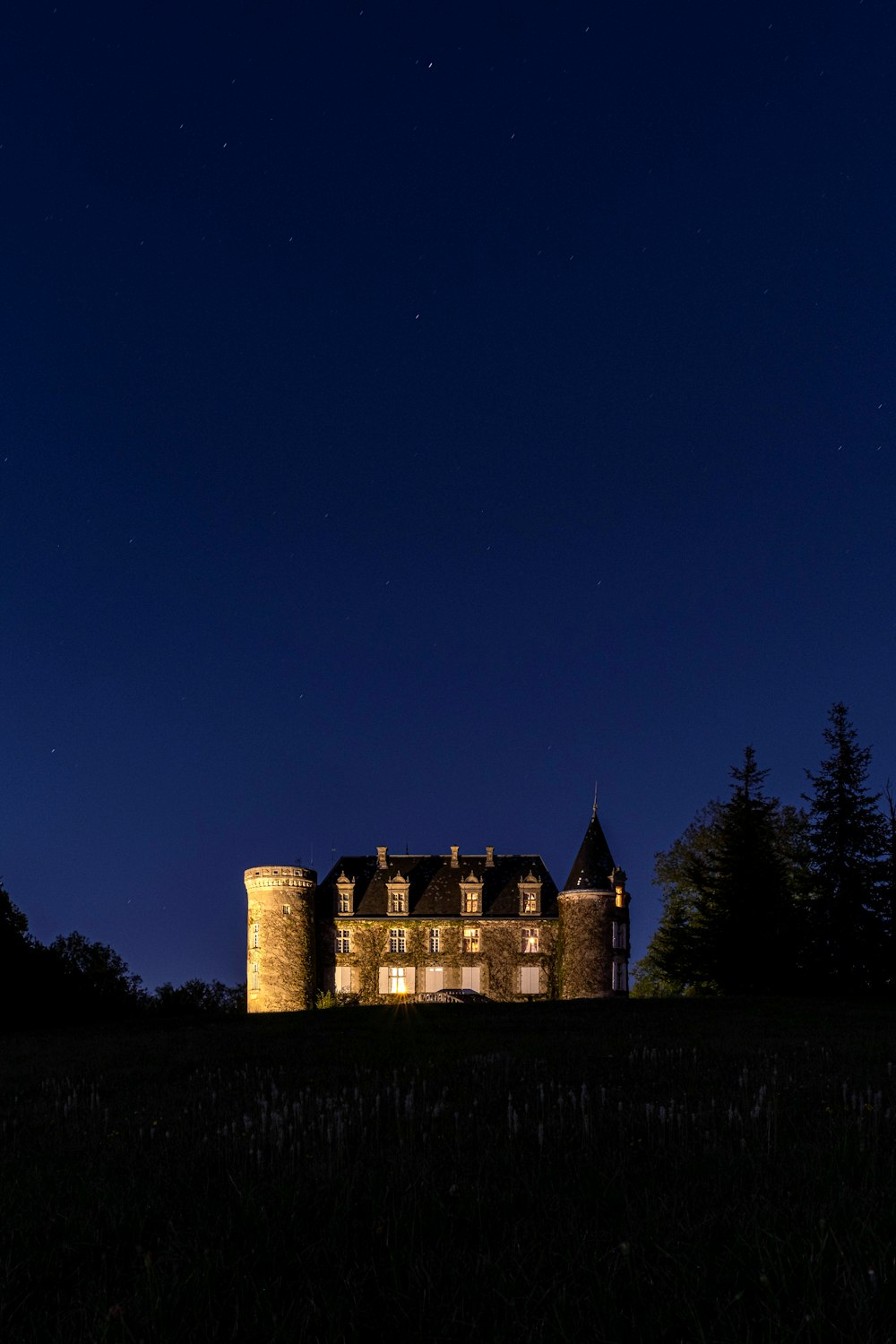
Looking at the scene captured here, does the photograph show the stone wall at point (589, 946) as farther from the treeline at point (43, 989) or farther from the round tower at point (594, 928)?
the treeline at point (43, 989)

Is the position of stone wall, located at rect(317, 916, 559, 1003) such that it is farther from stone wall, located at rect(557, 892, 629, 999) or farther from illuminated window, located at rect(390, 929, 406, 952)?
stone wall, located at rect(557, 892, 629, 999)

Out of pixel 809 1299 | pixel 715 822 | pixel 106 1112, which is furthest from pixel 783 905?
pixel 809 1299

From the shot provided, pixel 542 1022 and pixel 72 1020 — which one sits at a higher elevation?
pixel 542 1022

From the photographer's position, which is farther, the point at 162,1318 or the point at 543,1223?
the point at 543,1223

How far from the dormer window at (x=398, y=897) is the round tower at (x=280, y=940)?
17.8 feet

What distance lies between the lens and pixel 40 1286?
3.90 meters

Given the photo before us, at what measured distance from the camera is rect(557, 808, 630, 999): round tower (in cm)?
5947

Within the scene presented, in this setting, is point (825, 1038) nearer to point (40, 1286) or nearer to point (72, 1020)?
point (40, 1286)

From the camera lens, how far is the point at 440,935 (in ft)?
209

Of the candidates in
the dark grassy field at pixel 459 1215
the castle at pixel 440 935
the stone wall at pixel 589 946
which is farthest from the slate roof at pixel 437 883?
the dark grassy field at pixel 459 1215

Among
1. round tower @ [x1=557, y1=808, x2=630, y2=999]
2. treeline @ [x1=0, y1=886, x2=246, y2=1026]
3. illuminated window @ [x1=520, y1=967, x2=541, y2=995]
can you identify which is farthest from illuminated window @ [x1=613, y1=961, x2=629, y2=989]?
treeline @ [x1=0, y1=886, x2=246, y2=1026]

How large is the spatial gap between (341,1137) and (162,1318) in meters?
3.16

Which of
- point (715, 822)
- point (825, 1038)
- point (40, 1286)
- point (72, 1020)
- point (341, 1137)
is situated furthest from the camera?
point (715, 822)

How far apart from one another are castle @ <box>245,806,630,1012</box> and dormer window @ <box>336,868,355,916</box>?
3.1 inches
